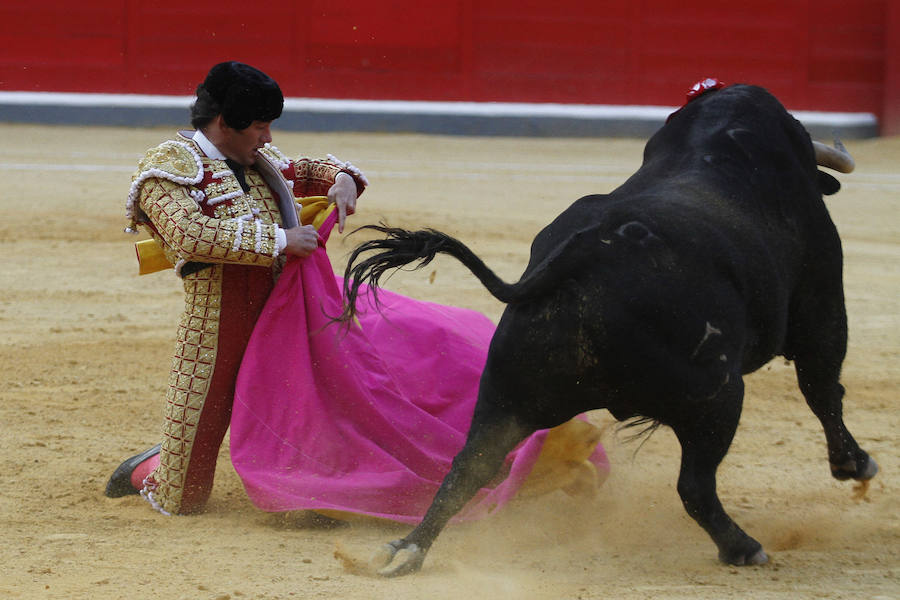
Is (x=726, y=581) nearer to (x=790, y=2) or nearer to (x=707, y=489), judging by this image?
(x=707, y=489)

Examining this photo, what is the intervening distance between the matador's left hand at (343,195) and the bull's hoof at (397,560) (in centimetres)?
80

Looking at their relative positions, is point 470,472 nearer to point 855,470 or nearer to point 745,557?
point 745,557

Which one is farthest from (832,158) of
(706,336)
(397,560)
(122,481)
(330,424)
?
(122,481)

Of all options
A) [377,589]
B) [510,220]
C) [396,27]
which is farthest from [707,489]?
[396,27]

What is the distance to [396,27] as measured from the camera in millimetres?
10125

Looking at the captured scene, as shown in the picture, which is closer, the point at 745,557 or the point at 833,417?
the point at 745,557

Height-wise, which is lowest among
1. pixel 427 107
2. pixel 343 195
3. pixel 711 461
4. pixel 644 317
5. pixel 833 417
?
pixel 833 417

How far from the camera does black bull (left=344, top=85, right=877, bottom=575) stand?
2111mm

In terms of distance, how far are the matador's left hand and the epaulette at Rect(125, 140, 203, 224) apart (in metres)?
0.34

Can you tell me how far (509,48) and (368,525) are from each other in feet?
26.8

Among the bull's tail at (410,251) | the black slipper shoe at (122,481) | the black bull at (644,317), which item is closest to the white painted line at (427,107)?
the black slipper shoe at (122,481)

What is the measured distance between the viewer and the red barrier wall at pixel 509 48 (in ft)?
32.9

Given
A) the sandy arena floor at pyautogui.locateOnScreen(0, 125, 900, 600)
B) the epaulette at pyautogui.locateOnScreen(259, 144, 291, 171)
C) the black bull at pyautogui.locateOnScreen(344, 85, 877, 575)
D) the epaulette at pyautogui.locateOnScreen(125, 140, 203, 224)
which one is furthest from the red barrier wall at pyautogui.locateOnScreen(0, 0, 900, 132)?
the black bull at pyautogui.locateOnScreen(344, 85, 877, 575)

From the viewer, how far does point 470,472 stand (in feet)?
7.48
